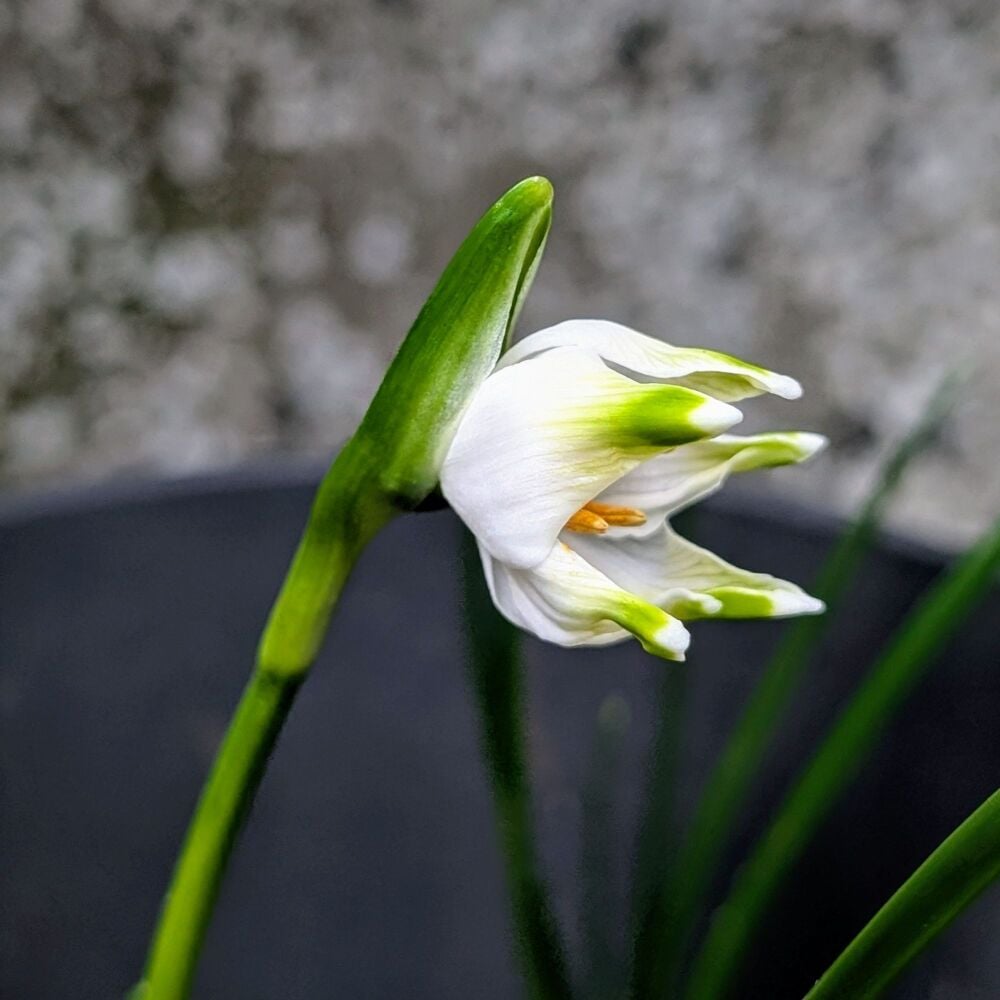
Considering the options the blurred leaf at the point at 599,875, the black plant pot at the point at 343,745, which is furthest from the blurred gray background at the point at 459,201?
the blurred leaf at the point at 599,875

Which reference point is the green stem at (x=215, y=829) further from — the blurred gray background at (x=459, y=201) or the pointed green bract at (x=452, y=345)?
the blurred gray background at (x=459, y=201)

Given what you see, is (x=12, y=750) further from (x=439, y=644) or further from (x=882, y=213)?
(x=882, y=213)

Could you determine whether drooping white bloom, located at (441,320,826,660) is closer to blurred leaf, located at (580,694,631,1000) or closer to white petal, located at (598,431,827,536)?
white petal, located at (598,431,827,536)

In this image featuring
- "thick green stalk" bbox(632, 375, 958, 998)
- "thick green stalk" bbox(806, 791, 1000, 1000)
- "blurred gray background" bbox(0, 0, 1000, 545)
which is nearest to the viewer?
"thick green stalk" bbox(806, 791, 1000, 1000)

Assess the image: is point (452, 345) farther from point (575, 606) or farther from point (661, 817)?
point (661, 817)

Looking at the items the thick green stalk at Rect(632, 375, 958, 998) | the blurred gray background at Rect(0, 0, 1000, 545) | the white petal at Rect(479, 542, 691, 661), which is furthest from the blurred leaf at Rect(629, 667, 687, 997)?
the blurred gray background at Rect(0, 0, 1000, 545)

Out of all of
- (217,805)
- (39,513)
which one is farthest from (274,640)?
(39,513)

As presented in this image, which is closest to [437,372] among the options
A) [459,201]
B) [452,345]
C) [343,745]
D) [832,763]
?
[452,345]
